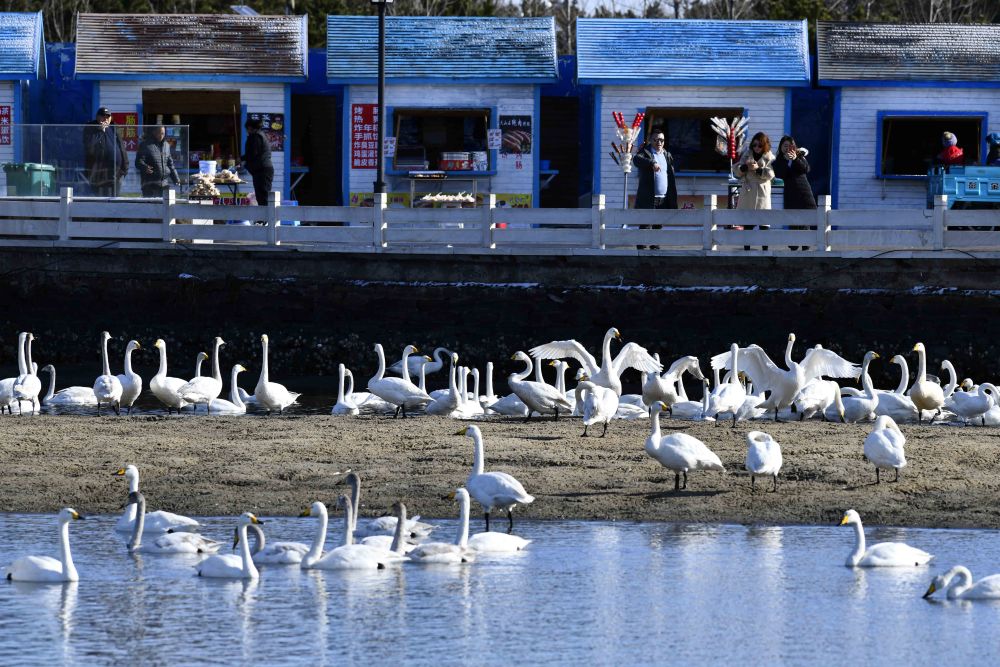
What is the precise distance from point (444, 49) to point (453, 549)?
2127cm

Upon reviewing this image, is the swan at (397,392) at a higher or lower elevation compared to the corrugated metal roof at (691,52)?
lower

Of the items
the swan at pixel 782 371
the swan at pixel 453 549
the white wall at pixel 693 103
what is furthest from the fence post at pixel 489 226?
the swan at pixel 453 549

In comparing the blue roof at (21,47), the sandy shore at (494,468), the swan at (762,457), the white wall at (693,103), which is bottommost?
the sandy shore at (494,468)

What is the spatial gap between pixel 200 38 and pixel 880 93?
41.3ft

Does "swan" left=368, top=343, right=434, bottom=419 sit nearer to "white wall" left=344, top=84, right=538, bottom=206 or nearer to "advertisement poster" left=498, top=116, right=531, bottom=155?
"white wall" left=344, top=84, right=538, bottom=206

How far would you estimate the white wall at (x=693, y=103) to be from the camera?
32.7 metres

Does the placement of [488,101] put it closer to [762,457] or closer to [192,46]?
[192,46]

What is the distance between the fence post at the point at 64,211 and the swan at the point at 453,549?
570 inches

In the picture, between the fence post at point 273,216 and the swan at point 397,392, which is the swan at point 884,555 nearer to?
the swan at point 397,392

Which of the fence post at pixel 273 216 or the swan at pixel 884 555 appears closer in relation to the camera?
the swan at pixel 884 555

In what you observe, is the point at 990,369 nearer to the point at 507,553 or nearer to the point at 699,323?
the point at 699,323

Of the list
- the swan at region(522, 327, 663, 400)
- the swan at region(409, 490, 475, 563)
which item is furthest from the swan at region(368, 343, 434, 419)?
the swan at region(409, 490, 475, 563)

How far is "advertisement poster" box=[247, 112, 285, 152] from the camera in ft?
108

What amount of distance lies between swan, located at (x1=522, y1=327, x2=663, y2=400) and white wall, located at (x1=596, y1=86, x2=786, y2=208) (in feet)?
40.4
